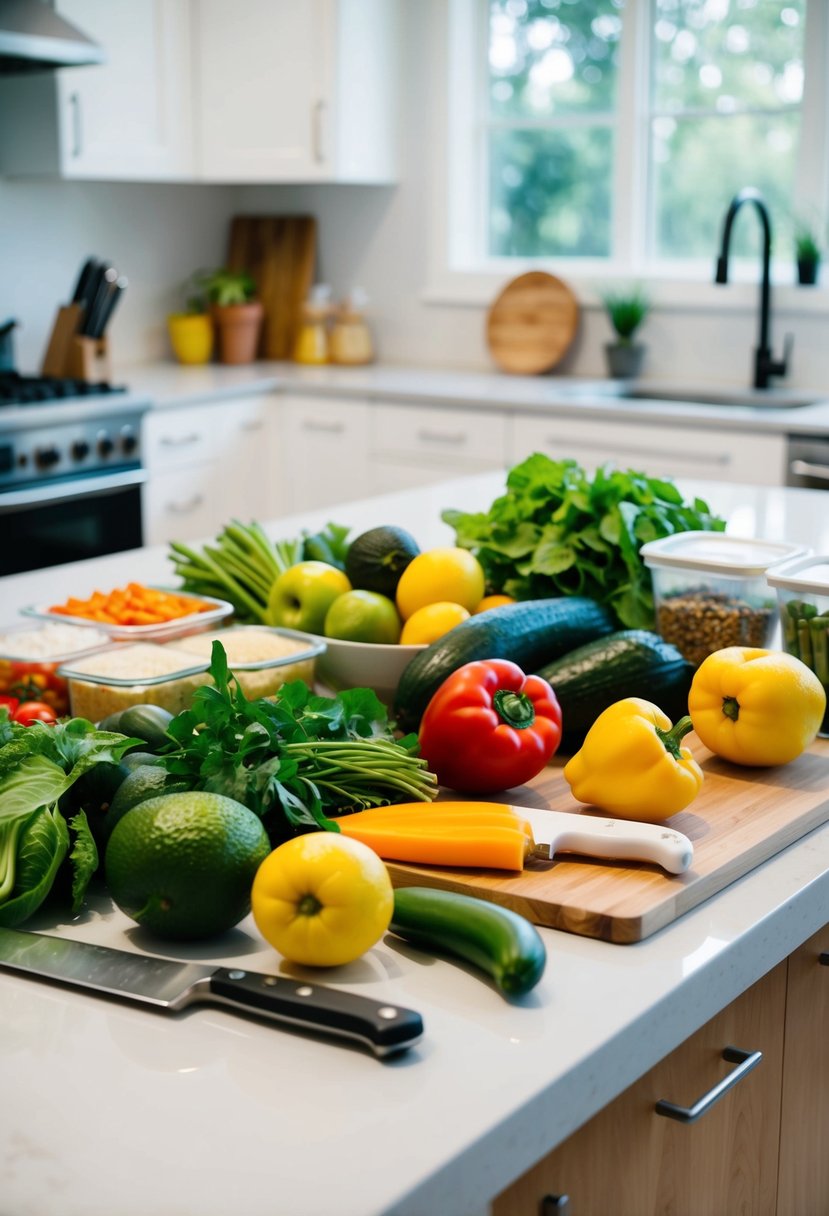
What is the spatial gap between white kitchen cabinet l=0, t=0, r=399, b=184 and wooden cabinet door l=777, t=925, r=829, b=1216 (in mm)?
3460

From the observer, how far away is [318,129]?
4301mm

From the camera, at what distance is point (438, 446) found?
3.99 metres

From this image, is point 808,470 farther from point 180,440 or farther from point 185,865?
point 185,865

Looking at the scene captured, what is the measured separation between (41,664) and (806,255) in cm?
306

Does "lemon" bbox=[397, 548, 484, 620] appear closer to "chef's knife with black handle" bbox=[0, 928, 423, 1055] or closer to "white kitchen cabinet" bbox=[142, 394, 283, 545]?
"chef's knife with black handle" bbox=[0, 928, 423, 1055]

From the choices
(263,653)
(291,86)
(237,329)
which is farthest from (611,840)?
(237,329)

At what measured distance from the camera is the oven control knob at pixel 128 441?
375 cm

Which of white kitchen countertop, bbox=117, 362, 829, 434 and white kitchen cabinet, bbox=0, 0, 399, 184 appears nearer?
white kitchen countertop, bbox=117, 362, 829, 434

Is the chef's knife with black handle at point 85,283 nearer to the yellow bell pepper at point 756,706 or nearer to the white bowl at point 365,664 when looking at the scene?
the white bowl at point 365,664

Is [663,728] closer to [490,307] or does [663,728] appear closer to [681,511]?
[681,511]

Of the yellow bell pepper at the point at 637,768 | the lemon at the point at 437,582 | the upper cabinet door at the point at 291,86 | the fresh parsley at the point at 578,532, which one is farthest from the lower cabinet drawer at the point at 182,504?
the yellow bell pepper at the point at 637,768

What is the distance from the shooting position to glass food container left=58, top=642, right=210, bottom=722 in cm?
133

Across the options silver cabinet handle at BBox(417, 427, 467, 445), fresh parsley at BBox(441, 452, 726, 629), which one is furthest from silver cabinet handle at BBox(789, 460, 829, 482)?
fresh parsley at BBox(441, 452, 726, 629)

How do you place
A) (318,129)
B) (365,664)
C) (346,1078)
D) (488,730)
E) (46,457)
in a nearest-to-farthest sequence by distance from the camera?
(346,1078)
(488,730)
(365,664)
(46,457)
(318,129)
